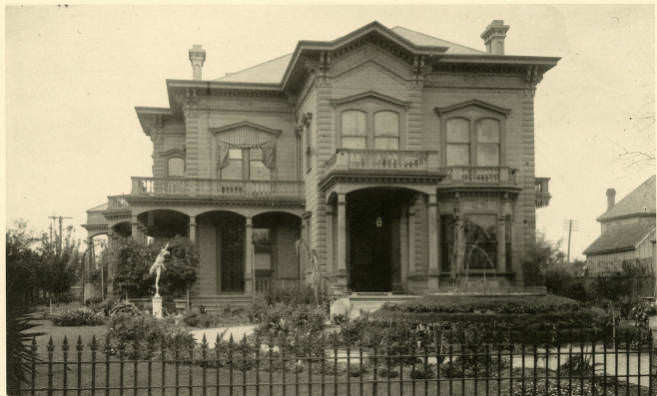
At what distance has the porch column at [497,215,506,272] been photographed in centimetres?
2672

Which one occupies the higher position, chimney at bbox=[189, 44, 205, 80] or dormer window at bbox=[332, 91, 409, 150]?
chimney at bbox=[189, 44, 205, 80]

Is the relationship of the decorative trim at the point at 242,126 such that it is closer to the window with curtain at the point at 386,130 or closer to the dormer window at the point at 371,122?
the dormer window at the point at 371,122

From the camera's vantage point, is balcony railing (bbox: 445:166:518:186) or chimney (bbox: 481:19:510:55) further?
chimney (bbox: 481:19:510:55)

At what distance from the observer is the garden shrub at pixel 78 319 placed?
22094 mm

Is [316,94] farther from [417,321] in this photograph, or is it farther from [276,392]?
[276,392]

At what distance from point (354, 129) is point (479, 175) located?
4.81 metres

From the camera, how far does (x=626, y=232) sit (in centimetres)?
4403

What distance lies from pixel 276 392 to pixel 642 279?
61.7 feet

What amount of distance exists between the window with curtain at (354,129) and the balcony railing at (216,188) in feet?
13.4

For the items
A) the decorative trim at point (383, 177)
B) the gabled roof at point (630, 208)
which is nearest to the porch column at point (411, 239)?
the decorative trim at point (383, 177)

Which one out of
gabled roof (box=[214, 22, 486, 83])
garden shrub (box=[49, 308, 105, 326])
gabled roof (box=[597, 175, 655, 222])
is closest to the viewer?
garden shrub (box=[49, 308, 105, 326])

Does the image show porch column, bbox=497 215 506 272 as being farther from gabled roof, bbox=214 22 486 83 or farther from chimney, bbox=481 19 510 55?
chimney, bbox=481 19 510 55

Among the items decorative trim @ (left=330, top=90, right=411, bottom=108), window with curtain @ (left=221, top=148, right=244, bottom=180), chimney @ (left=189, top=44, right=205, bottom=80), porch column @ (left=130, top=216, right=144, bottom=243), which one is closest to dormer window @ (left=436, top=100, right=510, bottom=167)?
decorative trim @ (left=330, top=90, right=411, bottom=108)

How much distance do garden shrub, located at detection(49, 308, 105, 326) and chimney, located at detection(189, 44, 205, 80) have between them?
43.9 feet
